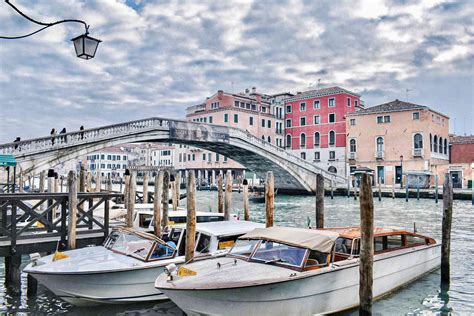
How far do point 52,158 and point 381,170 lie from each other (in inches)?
1002

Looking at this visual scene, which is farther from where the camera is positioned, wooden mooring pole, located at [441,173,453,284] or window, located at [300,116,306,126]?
window, located at [300,116,306,126]

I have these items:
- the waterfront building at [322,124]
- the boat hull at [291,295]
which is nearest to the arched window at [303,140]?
the waterfront building at [322,124]

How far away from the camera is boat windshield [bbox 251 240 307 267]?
5.61 metres

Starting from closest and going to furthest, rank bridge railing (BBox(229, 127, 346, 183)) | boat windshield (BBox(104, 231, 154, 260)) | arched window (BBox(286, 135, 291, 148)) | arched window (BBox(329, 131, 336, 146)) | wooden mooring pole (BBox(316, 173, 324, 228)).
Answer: boat windshield (BBox(104, 231, 154, 260)) < wooden mooring pole (BBox(316, 173, 324, 228)) < bridge railing (BBox(229, 127, 346, 183)) < arched window (BBox(329, 131, 336, 146)) < arched window (BBox(286, 135, 291, 148))

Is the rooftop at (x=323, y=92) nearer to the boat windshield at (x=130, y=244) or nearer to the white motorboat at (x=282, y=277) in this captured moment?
the white motorboat at (x=282, y=277)

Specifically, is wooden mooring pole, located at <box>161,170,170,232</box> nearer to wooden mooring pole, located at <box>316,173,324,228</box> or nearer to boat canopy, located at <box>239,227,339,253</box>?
boat canopy, located at <box>239,227,339,253</box>

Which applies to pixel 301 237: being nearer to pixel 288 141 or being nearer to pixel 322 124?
pixel 322 124

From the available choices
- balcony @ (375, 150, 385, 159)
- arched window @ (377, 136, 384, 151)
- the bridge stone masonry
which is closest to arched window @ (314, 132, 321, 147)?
arched window @ (377, 136, 384, 151)

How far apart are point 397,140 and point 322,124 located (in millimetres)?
7658

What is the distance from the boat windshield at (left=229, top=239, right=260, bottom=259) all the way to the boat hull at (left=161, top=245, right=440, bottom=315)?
0.85 meters

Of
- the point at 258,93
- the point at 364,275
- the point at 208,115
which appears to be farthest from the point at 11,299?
the point at 258,93

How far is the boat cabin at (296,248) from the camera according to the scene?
5.63 m

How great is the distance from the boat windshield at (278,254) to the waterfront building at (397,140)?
2838cm

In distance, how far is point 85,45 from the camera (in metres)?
5.44
